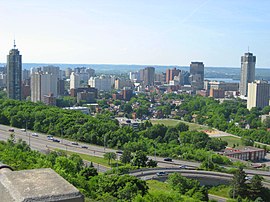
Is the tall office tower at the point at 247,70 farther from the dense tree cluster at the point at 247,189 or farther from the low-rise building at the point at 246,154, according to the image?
the dense tree cluster at the point at 247,189

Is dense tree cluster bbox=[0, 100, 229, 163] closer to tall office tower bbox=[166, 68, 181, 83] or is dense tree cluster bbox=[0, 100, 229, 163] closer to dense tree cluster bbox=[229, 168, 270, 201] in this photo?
dense tree cluster bbox=[229, 168, 270, 201]

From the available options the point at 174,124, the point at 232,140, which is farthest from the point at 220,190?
the point at 174,124

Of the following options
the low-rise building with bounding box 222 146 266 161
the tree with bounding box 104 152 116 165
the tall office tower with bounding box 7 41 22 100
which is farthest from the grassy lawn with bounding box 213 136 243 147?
the tall office tower with bounding box 7 41 22 100

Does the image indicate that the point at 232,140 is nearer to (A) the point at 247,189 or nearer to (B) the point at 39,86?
(A) the point at 247,189

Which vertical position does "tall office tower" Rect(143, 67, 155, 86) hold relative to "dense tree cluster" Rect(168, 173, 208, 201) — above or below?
above

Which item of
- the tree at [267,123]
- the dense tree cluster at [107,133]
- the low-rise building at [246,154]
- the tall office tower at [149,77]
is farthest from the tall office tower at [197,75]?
the low-rise building at [246,154]

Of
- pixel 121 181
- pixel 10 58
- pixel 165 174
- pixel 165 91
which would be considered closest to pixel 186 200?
pixel 121 181

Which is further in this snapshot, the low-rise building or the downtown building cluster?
the downtown building cluster
